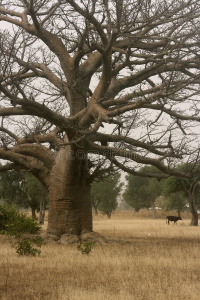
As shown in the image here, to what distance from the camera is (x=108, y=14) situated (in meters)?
8.75

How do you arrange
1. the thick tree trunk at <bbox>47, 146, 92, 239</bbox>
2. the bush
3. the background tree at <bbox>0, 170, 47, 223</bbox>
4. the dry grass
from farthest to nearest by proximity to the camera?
the background tree at <bbox>0, 170, 47, 223</bbox>
the bush
the thick tree trunk at <bbox>47, 146, 92, 239</bbox>
the dry grass

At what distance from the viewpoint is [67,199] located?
11.3 meters

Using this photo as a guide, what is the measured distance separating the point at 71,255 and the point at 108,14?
16.8 feet

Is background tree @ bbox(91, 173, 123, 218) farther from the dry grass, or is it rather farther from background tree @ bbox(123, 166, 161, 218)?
the dry grass

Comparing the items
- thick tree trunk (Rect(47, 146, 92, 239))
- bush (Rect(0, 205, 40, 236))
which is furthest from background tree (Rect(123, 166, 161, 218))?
thick tree trunk (Rect(47, 146, 92, 239))

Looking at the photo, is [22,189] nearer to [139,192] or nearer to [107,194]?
[107,194]

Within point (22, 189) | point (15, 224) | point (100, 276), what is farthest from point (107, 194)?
point (100, 276)

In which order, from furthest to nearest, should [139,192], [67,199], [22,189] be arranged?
[139,192] < [22,189] < [67,199]

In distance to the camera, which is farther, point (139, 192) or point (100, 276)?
point (139, 192)

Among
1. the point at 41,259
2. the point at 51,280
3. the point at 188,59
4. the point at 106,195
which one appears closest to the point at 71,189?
the point at 41,259

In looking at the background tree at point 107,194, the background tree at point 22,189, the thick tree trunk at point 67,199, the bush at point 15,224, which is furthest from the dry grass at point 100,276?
the background tree at point 107,194

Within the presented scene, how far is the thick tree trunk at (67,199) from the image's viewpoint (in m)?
11.3

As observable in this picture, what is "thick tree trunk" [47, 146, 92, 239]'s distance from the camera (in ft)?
37.0

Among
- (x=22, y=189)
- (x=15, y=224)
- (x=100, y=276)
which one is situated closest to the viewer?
(x=100, y=276)
